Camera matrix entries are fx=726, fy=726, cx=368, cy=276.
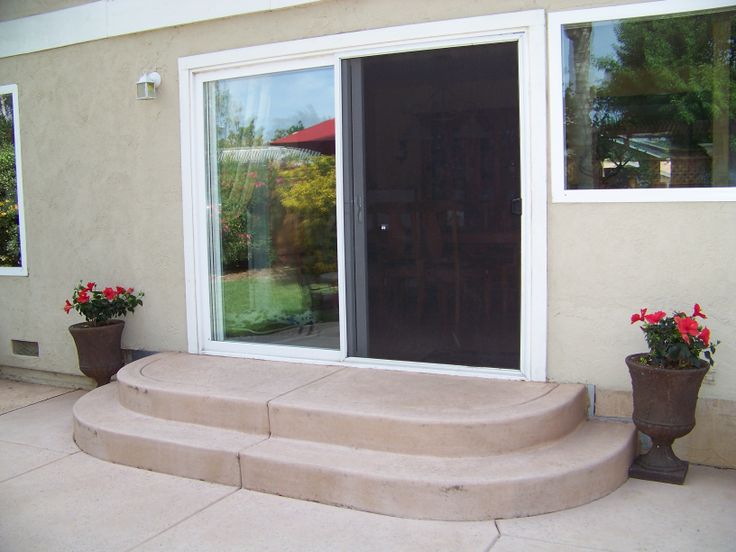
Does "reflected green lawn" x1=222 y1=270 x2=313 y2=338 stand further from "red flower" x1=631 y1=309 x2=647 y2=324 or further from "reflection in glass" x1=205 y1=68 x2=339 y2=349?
"red flower" x1=631 y1=309 x2=647 y2=324

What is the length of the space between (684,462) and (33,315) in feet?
16.2

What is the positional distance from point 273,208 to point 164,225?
825 millimetres

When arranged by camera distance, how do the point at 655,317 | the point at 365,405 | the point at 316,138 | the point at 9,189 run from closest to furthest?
the point at 655,317
the point at 365,405
the point at 316,138
the point at 9,189

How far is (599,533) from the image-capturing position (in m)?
3.13

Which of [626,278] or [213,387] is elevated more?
[626,278]

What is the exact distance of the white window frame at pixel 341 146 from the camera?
4.06 meters

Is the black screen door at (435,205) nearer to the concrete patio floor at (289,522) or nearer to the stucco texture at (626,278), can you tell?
the stucco texture at (626,278)

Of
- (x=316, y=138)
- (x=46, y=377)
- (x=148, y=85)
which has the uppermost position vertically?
(x=148, y=85)

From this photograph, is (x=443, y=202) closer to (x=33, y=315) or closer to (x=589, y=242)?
(x=589, y=242)

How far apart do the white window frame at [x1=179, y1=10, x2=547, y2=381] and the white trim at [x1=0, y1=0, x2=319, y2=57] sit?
0.89 ft

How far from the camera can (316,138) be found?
15.8 ft

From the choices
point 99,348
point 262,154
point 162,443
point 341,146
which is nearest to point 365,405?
point 162,443

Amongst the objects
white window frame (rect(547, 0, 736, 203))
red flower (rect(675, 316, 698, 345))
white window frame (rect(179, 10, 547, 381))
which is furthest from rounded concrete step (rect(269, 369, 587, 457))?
white window frame (rect(547, 0, 736, 203))

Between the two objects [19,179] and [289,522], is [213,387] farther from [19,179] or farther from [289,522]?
[19,179]
